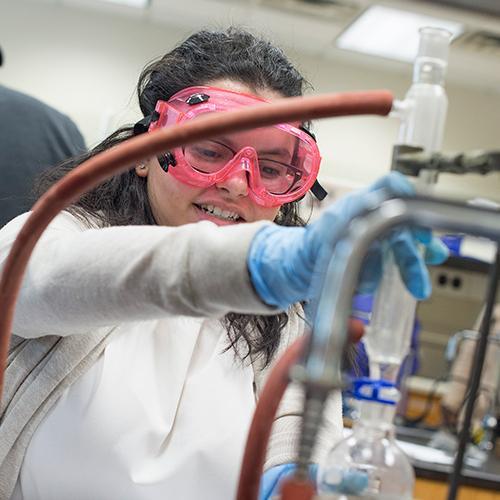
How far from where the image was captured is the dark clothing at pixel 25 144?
2.10 meters

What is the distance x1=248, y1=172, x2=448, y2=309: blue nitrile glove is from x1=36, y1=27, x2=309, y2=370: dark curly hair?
797 millimetres

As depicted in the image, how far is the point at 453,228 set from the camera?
678 mm

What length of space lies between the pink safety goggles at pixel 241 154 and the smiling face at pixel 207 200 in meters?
0.01

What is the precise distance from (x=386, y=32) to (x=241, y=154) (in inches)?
195

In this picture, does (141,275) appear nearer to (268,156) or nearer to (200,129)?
(200,129)

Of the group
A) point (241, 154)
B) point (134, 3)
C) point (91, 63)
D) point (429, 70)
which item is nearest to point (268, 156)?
point (241, 154)

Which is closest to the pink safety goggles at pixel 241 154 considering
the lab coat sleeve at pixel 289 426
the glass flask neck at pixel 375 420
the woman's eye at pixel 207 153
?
the woman's eye at pixel 207 153

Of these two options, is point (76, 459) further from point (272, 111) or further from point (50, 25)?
point (50, 25)

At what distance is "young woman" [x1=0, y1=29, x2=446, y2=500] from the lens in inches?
42.3

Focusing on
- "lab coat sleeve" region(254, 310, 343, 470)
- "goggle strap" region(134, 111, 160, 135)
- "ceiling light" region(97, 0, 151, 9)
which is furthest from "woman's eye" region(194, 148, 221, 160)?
"ceiling light" region(97, 0, 151, 9)

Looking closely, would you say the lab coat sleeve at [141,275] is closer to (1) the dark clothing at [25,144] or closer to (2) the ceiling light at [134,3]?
(1) the dark clothing at [25,144]

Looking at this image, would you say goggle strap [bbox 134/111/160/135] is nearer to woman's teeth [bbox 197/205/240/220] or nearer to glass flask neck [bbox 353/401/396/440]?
woman's teeth [bbox 197/205/240/220]

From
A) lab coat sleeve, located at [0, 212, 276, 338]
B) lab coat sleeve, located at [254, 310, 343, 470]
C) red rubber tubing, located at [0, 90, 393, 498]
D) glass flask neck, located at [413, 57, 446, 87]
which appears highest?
glass flask neck, located at [413, 57, 446, 87]

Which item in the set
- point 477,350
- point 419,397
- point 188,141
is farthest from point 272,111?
point 419,397
